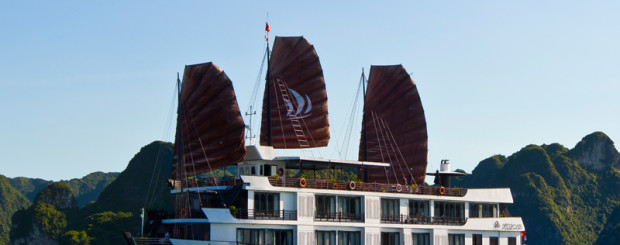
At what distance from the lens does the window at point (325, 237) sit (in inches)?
1550

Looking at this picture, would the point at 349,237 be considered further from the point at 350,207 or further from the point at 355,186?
the point at 355,186

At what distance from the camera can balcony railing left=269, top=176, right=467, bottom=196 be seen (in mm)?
38644

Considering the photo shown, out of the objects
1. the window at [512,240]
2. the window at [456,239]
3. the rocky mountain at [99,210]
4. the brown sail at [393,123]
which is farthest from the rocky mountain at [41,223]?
the window at [456,239]

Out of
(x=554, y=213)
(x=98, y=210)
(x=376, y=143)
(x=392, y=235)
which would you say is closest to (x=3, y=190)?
(x=98, y=210)

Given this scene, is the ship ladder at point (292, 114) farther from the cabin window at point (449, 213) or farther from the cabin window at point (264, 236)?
the cabin window at point (264, 236)

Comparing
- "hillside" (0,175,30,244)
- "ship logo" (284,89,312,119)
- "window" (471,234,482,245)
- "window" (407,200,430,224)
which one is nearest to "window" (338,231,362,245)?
"window" (407,200,430,224)

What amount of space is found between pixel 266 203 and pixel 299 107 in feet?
38.0

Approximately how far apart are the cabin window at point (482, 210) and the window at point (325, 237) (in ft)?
33.5

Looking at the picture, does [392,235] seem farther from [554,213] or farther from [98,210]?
[554,213]

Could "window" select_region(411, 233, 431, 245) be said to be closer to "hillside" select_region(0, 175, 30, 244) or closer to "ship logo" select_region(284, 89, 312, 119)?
"ship logo" select_region(284, 89, 312, 119)

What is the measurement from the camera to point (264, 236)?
1480 inches

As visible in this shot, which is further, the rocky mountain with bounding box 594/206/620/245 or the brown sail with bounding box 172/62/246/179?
the rocky mountain with bounding box 594/206/620/245

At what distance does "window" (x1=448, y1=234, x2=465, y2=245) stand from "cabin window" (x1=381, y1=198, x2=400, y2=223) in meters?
4.10

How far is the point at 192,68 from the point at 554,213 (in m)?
119
